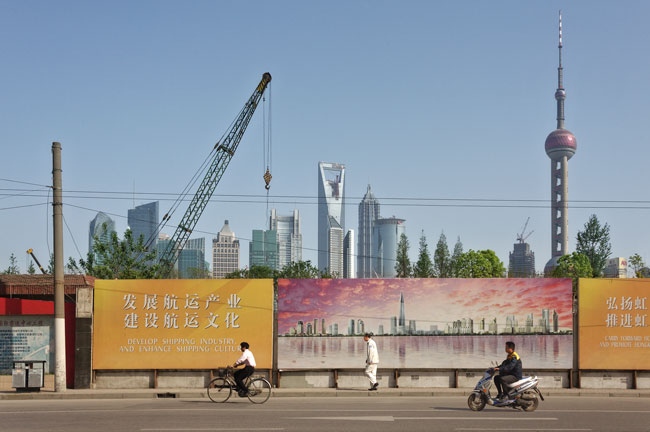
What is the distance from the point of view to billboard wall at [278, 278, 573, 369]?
24.2 m

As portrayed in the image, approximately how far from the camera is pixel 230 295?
24609mm

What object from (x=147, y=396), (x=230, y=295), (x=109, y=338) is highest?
(x=230, y=295)

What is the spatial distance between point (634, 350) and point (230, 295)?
1461cm

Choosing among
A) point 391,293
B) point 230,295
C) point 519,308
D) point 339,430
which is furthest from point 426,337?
point 339,430

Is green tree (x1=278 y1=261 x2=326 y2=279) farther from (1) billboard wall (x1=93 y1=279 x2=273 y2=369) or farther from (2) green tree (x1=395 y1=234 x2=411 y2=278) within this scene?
(1) billboard wall (x1=93 y1=279 x2=273 y2=369)

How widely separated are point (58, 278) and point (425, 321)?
42.7 ft

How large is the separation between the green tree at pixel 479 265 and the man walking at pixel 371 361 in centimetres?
9718

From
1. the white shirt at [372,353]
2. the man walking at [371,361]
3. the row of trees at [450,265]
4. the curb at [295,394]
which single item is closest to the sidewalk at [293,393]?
the curb at [295,394]

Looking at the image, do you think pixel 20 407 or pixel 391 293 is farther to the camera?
pixel 391 293

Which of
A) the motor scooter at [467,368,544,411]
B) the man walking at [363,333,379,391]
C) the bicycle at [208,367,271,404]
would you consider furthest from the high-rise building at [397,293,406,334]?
the motor scooter at [467,368,544,411]

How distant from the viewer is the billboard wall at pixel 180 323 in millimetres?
24266

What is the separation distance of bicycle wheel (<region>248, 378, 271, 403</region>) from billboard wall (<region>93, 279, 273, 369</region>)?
3.72m

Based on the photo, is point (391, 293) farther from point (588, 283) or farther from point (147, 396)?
point (147, 396)

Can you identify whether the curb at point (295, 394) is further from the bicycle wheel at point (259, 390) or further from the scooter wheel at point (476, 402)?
the scooter wheel at point (476, 402)
